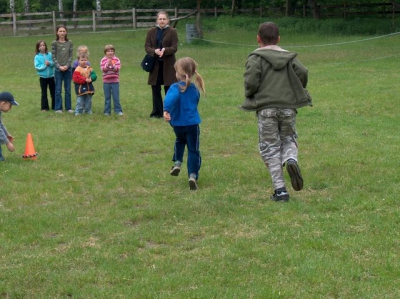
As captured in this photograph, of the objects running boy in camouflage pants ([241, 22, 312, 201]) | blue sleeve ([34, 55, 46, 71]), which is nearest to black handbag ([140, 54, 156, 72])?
blue sleeve ([34, 55, 46, 71])

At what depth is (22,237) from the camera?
6641 mm

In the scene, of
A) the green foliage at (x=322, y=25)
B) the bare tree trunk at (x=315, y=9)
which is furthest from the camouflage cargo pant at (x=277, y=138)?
the bare tree trunk at (x=315, y=9)

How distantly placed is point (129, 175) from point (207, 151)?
1.85 meters

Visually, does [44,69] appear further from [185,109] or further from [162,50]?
Result: [185,109]

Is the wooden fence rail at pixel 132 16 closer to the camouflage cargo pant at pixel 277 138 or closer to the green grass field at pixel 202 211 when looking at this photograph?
the green grass field at pixel 202 211

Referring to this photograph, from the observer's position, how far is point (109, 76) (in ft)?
46.8

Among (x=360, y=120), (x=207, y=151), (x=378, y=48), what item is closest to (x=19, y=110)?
(x=207, y=151)

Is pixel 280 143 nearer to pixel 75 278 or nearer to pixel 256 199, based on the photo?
pixel 256 199

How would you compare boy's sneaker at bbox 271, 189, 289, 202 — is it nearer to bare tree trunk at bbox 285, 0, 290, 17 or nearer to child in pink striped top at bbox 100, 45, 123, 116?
child in pink striped top at bbox 100, 45, 123, 116

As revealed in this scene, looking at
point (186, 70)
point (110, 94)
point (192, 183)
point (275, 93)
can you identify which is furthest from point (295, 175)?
point (110, 94)

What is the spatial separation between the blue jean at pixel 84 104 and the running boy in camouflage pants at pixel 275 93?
7310mm

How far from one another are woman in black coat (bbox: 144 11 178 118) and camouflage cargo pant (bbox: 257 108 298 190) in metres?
6.02

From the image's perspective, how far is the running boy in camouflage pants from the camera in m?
7.41

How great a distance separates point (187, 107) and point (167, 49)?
530 centimetres
